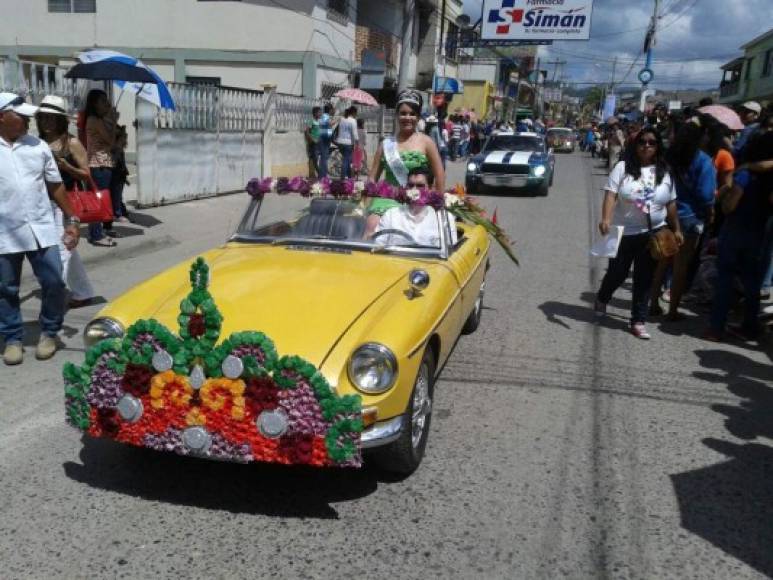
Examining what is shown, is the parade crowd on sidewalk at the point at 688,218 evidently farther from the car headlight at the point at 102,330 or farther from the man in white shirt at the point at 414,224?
the car headlight at the point at 102,330

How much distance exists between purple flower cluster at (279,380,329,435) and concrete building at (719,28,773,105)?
160 feet

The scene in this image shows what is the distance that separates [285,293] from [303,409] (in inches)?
34.5

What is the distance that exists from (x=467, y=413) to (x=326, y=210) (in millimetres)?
1610

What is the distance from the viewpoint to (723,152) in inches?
276

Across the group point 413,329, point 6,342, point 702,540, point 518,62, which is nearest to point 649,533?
point 702,540

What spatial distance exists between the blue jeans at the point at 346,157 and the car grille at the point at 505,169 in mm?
3124

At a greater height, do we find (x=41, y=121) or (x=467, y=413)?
(x=41, y=121)

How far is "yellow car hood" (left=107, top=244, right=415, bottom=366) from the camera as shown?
3.20 m

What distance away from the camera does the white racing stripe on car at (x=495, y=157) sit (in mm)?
16422

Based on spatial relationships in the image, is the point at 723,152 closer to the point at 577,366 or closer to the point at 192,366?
the point at 577,366

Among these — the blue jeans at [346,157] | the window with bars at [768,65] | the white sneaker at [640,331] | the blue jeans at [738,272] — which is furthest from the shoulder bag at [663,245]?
the window with bars at [768,65]

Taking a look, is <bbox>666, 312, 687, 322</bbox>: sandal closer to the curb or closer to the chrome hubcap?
the chrome hubcap

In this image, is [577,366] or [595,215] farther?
[595,215]

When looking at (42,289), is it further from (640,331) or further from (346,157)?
(346,157)
